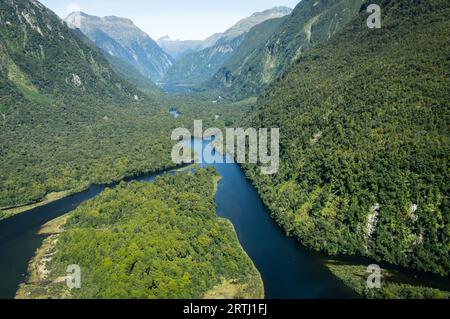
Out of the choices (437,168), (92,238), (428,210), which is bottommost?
(92,238)

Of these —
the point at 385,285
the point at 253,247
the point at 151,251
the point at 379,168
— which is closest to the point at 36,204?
the point at 151,251

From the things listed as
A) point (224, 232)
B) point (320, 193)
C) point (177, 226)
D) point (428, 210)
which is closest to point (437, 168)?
point (428, 210)

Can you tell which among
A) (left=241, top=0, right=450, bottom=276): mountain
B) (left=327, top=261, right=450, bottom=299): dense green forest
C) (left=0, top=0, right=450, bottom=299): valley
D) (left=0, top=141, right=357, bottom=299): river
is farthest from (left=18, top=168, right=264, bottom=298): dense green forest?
(left=241, top=0, right=450, bottom=276): mountain

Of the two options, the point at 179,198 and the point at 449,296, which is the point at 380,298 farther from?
the point at 179,198

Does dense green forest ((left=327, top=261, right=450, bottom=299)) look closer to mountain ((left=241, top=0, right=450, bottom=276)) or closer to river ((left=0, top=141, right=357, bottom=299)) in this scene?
river ((left=0, top=141, right=357, bottom=299))

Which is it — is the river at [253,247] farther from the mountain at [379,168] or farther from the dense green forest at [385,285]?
the mountain at [379,168]
